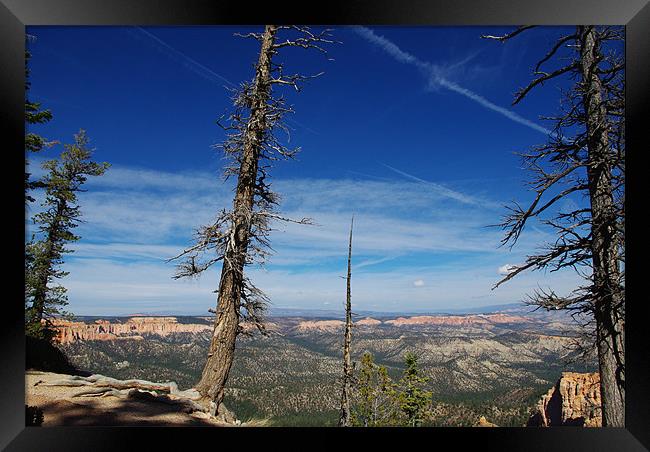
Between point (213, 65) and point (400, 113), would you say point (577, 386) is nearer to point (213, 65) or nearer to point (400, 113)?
point (400, 113)

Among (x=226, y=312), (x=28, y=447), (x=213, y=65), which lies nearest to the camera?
(x=28, y=447)

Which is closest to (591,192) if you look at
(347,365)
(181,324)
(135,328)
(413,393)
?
(347,365)

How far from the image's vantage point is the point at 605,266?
4.43 m

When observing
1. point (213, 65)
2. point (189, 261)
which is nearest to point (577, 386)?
point (213, 65)

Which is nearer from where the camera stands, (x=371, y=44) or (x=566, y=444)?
(x=566, y=444)

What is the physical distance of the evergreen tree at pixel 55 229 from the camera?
9.91m

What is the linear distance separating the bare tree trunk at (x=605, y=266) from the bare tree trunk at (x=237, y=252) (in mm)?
3876

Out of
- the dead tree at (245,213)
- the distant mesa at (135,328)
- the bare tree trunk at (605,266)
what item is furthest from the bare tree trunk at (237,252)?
the distant mesa at (135,328)

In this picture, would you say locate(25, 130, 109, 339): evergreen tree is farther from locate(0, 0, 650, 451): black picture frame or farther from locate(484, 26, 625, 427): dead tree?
locate(484, 26, 625, 427): dead tree

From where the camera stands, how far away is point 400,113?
147ft

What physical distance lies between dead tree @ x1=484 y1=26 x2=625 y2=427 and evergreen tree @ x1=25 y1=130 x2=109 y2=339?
33.1 feet

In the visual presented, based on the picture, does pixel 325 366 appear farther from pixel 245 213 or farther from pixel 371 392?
pixel 245 213

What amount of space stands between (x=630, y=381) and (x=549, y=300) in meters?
1.06
